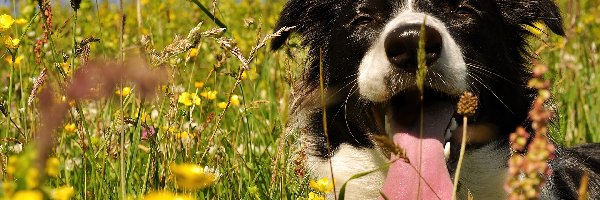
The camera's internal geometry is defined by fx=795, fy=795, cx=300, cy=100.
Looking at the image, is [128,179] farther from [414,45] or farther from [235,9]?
[235,9]

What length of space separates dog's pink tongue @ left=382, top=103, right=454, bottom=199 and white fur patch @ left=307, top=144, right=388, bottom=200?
1.17 ft

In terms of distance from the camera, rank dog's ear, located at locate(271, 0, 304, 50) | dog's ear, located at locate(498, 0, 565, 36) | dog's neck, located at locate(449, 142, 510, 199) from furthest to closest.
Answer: dog's ear, located at locate(271, 0, 304, 50) → dog's ear, located at locate(498, 0, 565, 36) → dog's neck, located at locate(449, 142, 510, 199)

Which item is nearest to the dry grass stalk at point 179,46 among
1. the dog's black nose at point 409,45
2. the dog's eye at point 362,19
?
the dog's black nose at point 409,45

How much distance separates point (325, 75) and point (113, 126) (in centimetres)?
98

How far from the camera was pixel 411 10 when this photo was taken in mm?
2691

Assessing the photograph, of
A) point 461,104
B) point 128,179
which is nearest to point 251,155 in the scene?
point 128,179

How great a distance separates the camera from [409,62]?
7.97 feet

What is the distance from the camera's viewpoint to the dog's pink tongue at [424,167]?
2275 millimetres

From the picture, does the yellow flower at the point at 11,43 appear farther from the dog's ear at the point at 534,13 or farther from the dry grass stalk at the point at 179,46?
the dog's ear at the point at 534,13

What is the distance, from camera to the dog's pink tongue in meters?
2.28

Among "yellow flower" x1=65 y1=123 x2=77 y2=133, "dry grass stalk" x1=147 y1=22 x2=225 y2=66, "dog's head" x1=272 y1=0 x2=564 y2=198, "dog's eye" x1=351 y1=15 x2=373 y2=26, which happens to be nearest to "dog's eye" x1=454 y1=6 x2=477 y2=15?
"dog's head" x1=272 y1=0 x2=564 y2=198

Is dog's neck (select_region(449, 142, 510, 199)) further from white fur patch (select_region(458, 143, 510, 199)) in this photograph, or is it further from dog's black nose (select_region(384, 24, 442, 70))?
dog's black nose (select_region(384, 24, 442, 70))

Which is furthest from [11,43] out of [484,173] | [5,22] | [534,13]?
[534,13]

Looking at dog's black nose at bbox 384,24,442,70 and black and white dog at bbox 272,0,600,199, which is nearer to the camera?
dog's black nose at bbox 384,24,442,70
